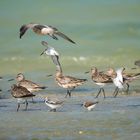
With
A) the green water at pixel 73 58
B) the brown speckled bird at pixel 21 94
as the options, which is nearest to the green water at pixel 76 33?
the green water at pixel 73 58

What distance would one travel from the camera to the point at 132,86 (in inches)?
716

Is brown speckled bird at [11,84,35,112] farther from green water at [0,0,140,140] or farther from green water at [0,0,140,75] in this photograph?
green water at [0,0,140,75]

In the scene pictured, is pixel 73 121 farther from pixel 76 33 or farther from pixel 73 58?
pixel 76 33

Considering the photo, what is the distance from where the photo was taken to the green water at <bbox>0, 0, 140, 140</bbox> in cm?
1195

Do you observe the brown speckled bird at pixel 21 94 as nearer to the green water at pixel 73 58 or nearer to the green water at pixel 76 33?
the green water at pixel 73 58

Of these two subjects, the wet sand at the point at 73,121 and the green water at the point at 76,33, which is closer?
the wet sand at the point at 73,121

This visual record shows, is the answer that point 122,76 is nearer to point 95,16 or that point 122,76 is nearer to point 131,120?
point 131,120

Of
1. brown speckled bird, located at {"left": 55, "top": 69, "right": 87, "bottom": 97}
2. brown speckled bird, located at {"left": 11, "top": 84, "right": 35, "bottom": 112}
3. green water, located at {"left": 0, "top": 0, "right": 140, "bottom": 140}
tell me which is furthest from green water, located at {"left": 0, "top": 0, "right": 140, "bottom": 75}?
brown speckled bird, located at {"left": 11, "top": 84, "right": 35, "bottom": 112}

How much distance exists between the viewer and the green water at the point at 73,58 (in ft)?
39.2

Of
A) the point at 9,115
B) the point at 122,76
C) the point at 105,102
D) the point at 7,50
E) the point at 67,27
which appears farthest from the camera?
the point at 67,27

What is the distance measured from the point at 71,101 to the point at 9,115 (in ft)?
7.08

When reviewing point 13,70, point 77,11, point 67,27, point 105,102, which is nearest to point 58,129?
point 105,102

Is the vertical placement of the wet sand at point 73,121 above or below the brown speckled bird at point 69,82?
above

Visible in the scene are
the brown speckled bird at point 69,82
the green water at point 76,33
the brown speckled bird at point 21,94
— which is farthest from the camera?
the green water at point 76,33
